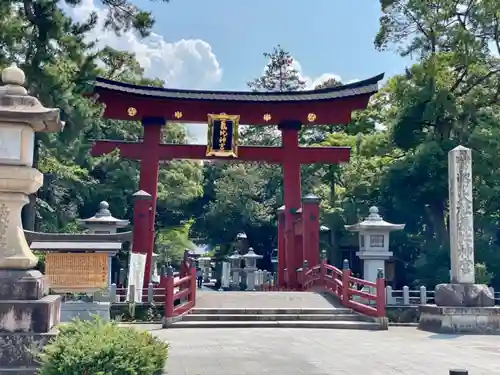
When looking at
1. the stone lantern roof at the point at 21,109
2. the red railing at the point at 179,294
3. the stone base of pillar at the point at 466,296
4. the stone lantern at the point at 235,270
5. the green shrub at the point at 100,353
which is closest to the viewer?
the green shrub at the point at 100,353

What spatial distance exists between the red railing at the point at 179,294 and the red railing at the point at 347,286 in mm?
4417

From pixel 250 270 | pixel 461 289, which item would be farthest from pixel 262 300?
pixel 250 270

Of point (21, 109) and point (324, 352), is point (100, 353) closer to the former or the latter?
point (21, 109)

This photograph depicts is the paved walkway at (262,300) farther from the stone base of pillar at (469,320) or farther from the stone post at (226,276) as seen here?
the stone post at (226,276)

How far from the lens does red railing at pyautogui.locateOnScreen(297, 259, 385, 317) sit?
51.2 feet

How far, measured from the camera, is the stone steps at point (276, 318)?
15188mm

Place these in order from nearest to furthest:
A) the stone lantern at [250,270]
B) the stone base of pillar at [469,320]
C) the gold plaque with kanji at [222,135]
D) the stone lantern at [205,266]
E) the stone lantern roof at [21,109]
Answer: the stone lantern roof at [21,109] < the stone base of pillar at [469,320] < the gold plaque with kanji at [222,135] < the stone lantern at [250,270] < the stone lantern at [205,266]

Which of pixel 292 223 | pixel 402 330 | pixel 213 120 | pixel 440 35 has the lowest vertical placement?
pixel 402 330

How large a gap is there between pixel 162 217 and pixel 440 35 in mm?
19879

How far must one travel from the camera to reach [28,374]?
695cm

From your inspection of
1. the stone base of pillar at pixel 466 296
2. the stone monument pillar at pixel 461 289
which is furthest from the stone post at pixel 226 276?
the stone base of pillar at pixel 466 296

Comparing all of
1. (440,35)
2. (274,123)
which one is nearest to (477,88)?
(440,35)

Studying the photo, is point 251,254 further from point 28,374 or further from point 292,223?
point 28,374

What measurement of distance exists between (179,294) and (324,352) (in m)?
6.66
